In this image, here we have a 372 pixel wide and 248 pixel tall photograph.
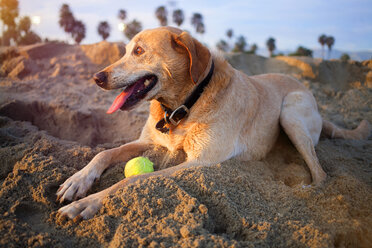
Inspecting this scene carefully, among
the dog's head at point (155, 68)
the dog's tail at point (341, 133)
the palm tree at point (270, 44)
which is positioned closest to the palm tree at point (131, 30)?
the dog's head at point (155, 68)

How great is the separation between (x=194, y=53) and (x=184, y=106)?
0.58m

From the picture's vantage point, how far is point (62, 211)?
6.55ft

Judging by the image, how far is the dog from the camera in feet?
8.48

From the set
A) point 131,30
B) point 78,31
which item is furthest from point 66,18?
point 131,30

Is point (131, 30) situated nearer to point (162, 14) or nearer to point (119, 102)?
point (119, 102)

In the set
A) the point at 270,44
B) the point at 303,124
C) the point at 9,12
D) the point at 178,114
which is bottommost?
the point at 270,44

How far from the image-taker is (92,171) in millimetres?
2586

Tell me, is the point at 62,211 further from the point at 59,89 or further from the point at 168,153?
the point at 59,89

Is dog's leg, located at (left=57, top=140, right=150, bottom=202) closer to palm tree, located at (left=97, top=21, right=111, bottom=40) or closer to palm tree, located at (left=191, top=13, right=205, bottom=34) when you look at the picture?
palm tree, located at (left=97, top=21, right=111, bottom=40)

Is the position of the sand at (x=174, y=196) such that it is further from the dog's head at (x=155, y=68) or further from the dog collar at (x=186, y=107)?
the dog's head at (x=155, y=68)

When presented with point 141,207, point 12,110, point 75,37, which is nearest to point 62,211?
point 141,207

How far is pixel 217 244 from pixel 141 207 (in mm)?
625

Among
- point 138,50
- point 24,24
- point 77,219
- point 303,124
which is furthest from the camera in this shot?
point 24,24

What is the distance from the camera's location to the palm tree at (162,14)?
2667 cm
